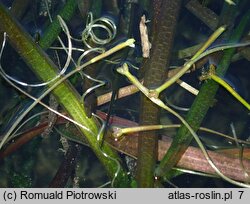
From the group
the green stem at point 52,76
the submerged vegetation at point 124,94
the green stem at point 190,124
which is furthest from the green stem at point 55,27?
the green stem at point 190,124

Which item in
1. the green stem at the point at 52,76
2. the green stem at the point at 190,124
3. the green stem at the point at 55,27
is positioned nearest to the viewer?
the green stem at the point at 52,76

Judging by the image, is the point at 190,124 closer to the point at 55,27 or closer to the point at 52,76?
the point at 52,76

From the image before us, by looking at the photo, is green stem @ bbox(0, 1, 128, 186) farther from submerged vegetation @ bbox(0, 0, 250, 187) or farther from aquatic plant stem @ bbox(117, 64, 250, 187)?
aquatic plant stem @ bbox(117, 64, 250, 187)

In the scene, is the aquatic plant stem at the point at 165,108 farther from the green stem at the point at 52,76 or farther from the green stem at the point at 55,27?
the green stem at the point at 55,27

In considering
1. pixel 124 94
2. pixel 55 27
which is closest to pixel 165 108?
pixel 124 94

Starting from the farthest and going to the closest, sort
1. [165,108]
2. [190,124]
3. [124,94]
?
1. [124,94]
2. [190,124]
3. [165,108]

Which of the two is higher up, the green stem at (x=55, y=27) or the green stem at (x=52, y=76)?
the green stem at (x=55, y=27)
